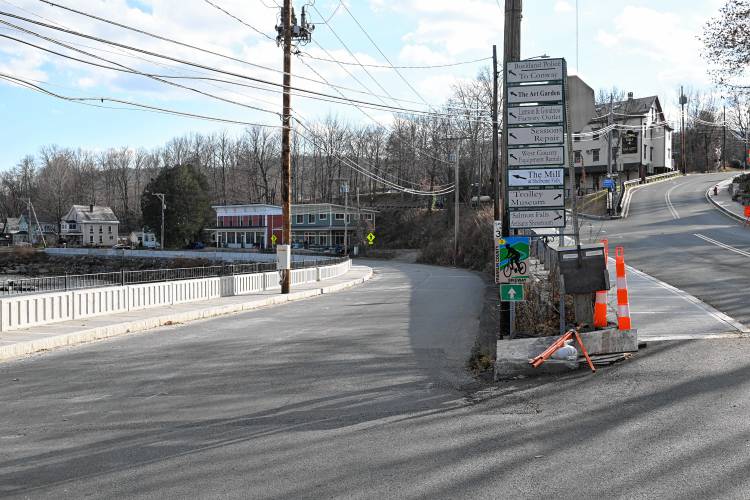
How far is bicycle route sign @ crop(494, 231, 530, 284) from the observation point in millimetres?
9914

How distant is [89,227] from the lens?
115562mm

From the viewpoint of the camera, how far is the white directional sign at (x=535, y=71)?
Result: 1027 cm

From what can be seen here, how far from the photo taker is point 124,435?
674 centimetres

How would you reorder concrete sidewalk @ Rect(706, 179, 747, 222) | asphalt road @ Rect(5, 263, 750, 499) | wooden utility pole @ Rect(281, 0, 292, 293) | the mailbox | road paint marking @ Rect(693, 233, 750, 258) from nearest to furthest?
1. asphalt road @ Rect(5, 263, 750, 499)
2. the mailbox
3. road paint marking @ Rect(693, 233, 750, 258)
4. wooden utility pole @ Rect(281, 0, 292, 293)
5. concrete sidewalk @ Rect(706, 179, 747, 222)

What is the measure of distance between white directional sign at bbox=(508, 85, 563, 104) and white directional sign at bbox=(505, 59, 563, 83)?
4.8 inches

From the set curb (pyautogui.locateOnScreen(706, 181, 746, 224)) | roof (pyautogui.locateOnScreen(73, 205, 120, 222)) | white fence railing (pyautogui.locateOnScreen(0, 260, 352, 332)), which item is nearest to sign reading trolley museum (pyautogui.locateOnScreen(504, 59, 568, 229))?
white fence railing (pyautogui.locateOnScreen(0, 260, 352, 332))

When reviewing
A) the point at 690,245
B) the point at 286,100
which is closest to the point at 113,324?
the point at 286,100

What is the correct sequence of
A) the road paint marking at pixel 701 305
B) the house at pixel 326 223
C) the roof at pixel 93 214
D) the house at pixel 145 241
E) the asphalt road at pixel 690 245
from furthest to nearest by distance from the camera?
the roof at pixel 93 214, the house at pixel 145 241, the house at pixel 326 223, the asphalt road at pixel 690 245, the road paint marking at pixel 701 305

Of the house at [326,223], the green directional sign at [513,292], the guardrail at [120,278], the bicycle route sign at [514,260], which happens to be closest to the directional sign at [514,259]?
the bicycle route sign at [514,260]

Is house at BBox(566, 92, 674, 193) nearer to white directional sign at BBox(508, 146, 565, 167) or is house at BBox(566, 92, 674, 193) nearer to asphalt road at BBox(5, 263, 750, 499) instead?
white directional sign at BBox(508, 146, 565, 167)

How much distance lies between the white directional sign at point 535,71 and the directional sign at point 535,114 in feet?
1.43

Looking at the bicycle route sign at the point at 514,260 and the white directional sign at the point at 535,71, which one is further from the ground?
the white directional sign at the point at 535,71

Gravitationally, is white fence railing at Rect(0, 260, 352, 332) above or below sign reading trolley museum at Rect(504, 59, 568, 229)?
below

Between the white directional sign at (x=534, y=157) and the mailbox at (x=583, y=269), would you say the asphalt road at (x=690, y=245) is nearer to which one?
the mailbox at (x=583, y=269)
